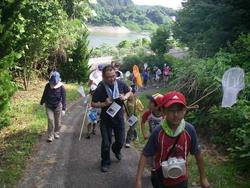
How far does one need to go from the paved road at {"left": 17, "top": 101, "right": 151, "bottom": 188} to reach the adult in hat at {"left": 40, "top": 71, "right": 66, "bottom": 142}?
530 mm

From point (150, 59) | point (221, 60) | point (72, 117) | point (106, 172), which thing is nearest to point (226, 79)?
point (106, 172)

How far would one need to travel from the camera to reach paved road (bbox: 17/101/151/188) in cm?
782

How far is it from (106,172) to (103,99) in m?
1.51

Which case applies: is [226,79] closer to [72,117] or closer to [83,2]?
[72,117]

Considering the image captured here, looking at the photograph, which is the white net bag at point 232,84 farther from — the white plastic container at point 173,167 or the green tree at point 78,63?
the green tree at point 78,63

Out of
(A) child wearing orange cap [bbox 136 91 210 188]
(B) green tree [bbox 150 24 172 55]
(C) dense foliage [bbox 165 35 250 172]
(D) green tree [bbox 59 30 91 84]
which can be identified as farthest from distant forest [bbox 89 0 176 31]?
(A) child wearing orange cap [bbox 136 91 210 188]

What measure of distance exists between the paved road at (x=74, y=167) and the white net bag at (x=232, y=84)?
2.20 metres

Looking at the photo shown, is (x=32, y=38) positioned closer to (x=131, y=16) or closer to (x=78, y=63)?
(x=78, y=63)

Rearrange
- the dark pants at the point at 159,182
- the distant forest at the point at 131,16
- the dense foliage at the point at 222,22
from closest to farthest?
the dark pants at the point at 159,182 < the dense foliage at the point at 222,22 < the distant forest at the point at 131,16

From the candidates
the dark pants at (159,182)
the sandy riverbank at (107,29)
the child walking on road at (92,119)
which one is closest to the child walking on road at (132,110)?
the child walking on road at (92,119)

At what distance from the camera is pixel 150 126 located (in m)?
7.78

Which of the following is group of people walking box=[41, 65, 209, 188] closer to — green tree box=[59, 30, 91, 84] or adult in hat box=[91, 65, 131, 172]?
adult in hat box=[91, 65, 131, 172]

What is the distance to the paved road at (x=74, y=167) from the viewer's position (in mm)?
7824

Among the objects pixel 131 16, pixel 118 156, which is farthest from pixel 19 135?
pixel 131 16
